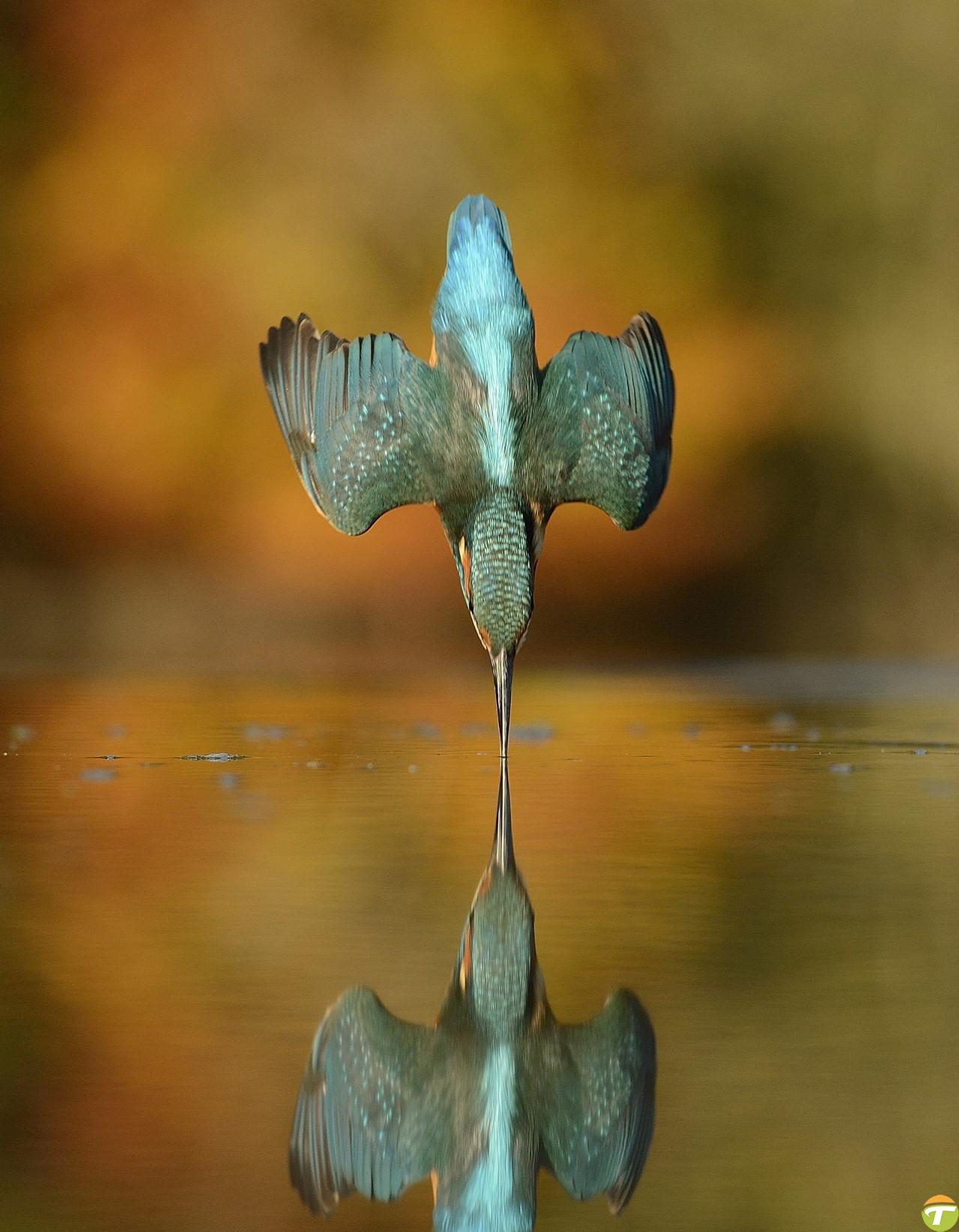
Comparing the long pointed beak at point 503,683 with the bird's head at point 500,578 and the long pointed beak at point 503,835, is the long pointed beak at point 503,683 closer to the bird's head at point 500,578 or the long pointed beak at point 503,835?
the bird's head at point 500,578

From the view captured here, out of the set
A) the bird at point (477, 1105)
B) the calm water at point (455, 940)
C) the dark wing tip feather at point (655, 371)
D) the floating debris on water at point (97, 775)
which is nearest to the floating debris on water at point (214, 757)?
the calm water at point (455, 940)

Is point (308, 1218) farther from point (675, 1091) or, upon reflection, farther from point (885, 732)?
point (885, 732)

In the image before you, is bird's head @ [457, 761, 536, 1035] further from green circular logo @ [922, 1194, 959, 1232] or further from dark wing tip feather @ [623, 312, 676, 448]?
dark wing tip feather @ [623, 312, 676, 448]

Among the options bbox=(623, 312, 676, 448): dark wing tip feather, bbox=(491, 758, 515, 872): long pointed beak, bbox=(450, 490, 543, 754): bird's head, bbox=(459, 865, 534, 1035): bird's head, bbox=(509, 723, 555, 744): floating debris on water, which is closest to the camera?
bbox=(459, 865, 534, 1035): bird's head

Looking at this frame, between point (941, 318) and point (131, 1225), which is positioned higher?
point (941, 318)

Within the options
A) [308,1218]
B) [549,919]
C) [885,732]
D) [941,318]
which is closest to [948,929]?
[549,919]

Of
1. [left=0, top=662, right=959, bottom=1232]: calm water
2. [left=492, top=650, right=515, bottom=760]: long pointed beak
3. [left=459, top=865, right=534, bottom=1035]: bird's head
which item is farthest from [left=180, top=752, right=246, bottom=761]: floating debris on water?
[left=459, top=865, right=534, bottom=1035]: bird's head
